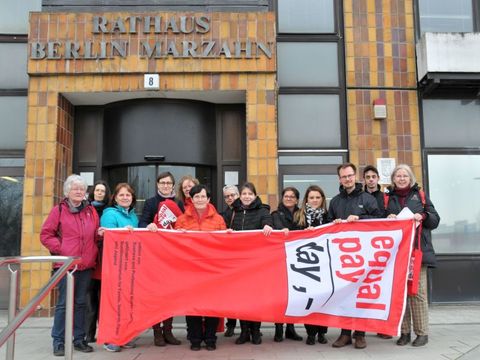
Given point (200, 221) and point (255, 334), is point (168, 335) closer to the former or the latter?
point (255, 334)

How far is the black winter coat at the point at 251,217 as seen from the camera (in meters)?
5.37

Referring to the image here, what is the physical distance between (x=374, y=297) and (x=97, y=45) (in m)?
5.63

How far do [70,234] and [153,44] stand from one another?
3802mm

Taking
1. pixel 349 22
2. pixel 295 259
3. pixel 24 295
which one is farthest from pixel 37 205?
pixel 349 22

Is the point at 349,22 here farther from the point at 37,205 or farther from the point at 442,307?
the point at 37,205

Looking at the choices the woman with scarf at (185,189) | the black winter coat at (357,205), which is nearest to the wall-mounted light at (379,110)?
the black winter coat at (357,205)

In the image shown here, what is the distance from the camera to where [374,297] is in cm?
500

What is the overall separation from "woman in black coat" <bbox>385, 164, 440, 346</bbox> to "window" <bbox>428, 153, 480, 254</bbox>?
353 centimetres

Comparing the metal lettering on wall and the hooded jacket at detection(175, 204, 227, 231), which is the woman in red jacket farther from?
the metal lettering on wall

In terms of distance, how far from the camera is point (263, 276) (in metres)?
5.05

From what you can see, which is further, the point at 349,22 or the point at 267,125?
the point at 349,22

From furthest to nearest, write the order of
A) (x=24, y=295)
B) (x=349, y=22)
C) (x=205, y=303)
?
(x=349, y=22), (x=24, y=295), (x=205, y=303)

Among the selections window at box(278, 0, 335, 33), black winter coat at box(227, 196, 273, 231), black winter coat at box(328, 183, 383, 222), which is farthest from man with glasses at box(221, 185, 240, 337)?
window at box(278, 0, 335, 33)

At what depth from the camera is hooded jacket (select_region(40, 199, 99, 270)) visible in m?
5.06
